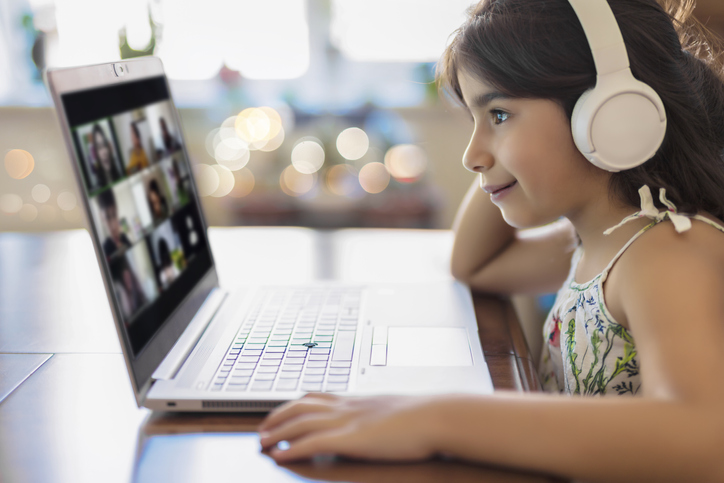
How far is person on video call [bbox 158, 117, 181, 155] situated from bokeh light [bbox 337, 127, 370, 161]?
179cm

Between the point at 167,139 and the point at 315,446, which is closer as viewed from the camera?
the point at 315,446

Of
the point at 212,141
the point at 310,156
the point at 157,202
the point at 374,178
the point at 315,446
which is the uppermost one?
the point at 157,202

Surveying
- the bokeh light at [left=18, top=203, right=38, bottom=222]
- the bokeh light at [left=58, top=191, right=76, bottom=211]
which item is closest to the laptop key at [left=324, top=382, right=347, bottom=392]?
the bokeh light at [left=58, top=191, right=76, bottom=211]

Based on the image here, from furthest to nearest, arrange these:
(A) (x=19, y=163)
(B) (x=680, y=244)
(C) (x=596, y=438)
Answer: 1. (A) (x=19, y=163)
2. (B) (x=680, y=244)
3. (C) (x=596, y=438)

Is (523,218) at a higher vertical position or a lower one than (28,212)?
higher

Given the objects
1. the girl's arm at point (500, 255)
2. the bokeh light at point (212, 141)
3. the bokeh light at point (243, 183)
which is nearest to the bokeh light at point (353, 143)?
the bokeh light at point (243, 183)

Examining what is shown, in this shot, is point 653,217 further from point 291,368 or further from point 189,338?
point 189,338

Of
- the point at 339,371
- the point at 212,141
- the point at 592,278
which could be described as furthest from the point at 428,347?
the point at 212,141

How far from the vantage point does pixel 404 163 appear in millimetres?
2580

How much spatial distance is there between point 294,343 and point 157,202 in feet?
0.83

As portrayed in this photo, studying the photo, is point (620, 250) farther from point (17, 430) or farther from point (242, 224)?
point (242, 224)

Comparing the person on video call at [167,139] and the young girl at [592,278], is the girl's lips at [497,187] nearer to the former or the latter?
the young girl at [592,278]

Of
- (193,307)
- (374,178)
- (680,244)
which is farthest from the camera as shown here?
(374,178)

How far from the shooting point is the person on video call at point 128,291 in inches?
22.5
